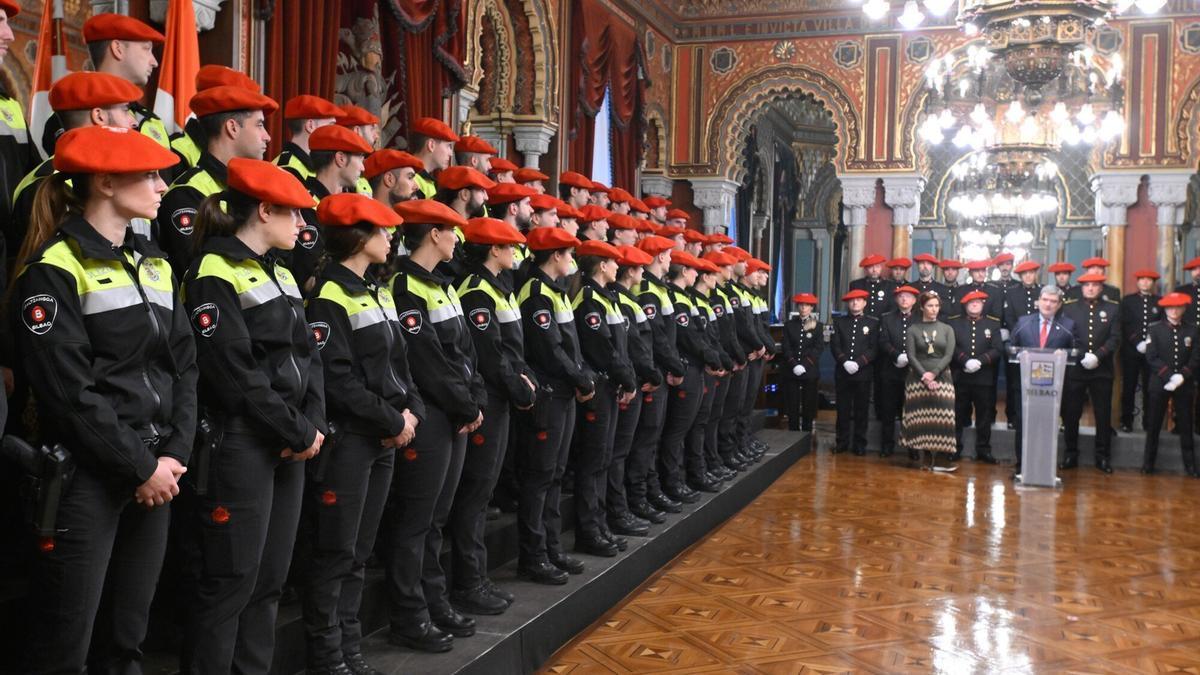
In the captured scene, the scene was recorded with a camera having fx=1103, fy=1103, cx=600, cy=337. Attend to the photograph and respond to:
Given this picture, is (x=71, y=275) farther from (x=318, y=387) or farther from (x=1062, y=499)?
(x=1062, y=499)

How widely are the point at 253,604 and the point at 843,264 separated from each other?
16.9 meters

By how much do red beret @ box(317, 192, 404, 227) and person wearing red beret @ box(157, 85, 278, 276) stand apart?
0.93 ft

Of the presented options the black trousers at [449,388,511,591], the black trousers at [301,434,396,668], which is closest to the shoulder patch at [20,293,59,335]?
the black trousers at [301,434,396,668]

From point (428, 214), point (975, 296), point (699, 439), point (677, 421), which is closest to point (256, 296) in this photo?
point (428, 214)

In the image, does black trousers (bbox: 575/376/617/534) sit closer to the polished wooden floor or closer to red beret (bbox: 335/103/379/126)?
the polished wooden floor

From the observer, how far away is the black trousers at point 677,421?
6.42 metres

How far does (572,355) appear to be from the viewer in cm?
475

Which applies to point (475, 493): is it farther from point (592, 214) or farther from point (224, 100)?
point (592, 214)

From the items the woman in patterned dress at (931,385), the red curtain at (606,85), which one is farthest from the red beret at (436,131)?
the woman in patterned dress at (931,385)

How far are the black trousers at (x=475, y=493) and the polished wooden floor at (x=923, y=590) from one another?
46 centimetres

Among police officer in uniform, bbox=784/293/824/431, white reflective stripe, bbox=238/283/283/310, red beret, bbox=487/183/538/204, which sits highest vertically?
red beret, bbox=487/183/538/204

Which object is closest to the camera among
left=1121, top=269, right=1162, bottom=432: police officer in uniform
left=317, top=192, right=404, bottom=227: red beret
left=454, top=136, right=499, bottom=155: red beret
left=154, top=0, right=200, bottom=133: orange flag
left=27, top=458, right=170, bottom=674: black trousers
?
left=27, top=458, right=170, bottom=674: black trousers

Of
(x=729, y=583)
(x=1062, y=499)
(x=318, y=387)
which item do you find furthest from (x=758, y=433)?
(x=318, y=387)

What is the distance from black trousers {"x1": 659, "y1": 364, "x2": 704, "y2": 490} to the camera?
21.1 feet
